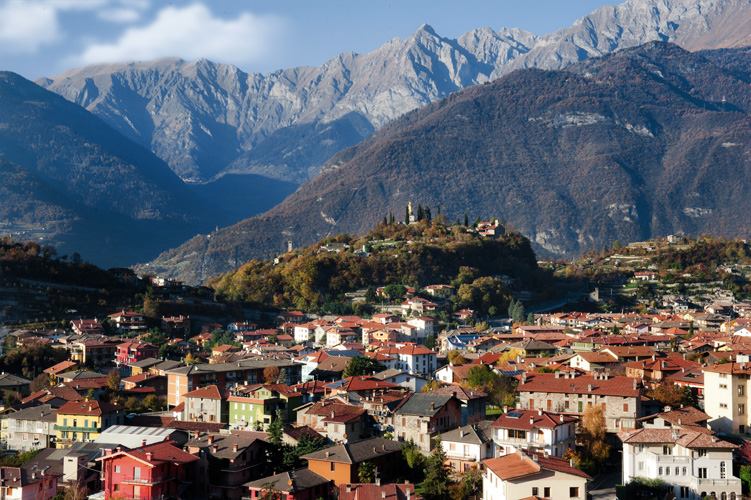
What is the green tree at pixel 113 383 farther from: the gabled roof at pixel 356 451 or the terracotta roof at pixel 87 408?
the gabled roof at pixel 356 451

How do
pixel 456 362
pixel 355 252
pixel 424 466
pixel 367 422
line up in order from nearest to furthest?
1. pixel 424 466
2. pixel 367 422
3. pixel 456 362
4. pixel 355 252

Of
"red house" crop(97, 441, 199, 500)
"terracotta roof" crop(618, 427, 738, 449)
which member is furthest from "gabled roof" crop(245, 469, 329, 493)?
"terracotta roof" crop(618, 427, 738, 449)

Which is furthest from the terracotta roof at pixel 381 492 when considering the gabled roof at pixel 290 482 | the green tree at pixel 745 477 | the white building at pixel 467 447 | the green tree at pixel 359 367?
the green tree at pixel 359 367

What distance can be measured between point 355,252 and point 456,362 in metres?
67.7

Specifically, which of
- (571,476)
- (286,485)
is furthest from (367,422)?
(571,476)

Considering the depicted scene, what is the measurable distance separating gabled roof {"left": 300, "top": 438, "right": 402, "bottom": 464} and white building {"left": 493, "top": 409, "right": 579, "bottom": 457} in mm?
3820

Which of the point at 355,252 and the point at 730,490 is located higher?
the point at 355,252

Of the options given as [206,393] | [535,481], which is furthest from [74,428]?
[535,481]

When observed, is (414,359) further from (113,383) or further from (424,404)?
(424,404)

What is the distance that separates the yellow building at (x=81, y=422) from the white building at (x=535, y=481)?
62.0ft

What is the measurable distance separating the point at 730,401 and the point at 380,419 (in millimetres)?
13305

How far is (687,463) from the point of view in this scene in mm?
40594

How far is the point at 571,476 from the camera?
38.6 meters

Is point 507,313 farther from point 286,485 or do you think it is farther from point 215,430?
point 286,485
